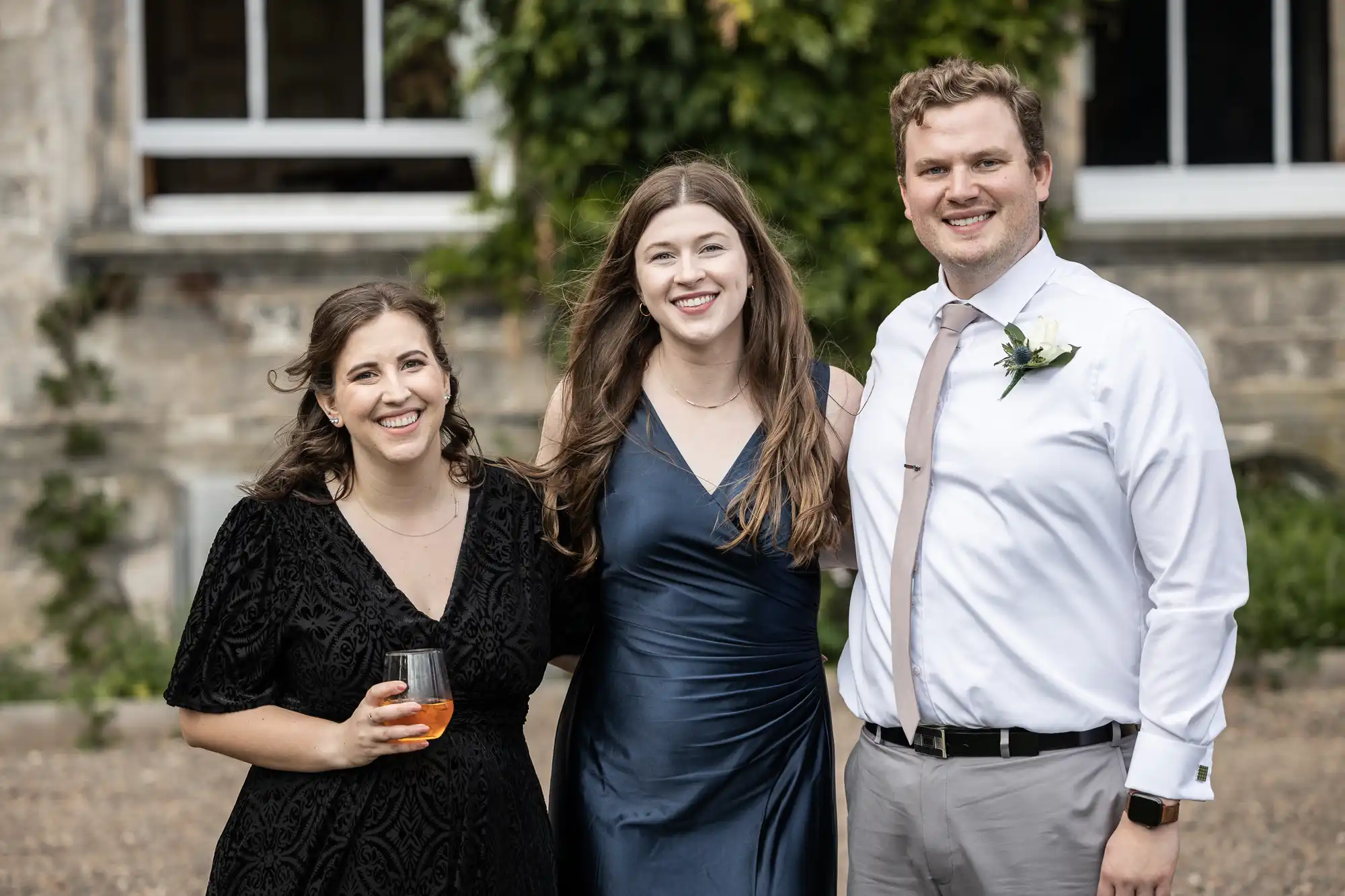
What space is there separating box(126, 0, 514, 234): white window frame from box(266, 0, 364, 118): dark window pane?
3.68m

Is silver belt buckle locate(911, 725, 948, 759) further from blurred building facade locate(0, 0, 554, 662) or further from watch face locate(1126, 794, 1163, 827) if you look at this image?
blurred building facade locate(0, 0, 554, 662)

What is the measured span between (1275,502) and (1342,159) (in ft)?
6.81

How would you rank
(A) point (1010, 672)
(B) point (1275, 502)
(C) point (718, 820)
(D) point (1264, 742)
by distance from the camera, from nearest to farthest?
1. (A) point (1010, 672)
2. (C) point (718, 820)
3. (D) point (1264, 742)
4. (B) point (1275, 502)

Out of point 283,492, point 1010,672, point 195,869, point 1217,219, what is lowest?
point 195,869

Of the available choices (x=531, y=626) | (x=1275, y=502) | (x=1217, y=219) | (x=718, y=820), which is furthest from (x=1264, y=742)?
(x=531, y=626)

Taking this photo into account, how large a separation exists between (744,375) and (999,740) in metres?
1.05

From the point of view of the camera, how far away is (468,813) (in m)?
2.79

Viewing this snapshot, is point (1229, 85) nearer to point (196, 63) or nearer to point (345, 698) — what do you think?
point (196, 63)

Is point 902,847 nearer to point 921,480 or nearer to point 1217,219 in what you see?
point 921,480

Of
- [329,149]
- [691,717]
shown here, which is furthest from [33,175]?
[691,717]

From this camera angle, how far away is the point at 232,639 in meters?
2.77

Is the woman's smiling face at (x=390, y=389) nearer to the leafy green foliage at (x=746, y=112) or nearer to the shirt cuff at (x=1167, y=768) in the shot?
the shirt cuff at (x=1167, y=768)

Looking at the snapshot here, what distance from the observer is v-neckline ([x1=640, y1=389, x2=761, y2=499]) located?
128 inches

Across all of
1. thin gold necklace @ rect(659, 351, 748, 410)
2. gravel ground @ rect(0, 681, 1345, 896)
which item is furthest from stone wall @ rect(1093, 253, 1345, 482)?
thin gold necklace @ rect(659, 351, 748, 410)
